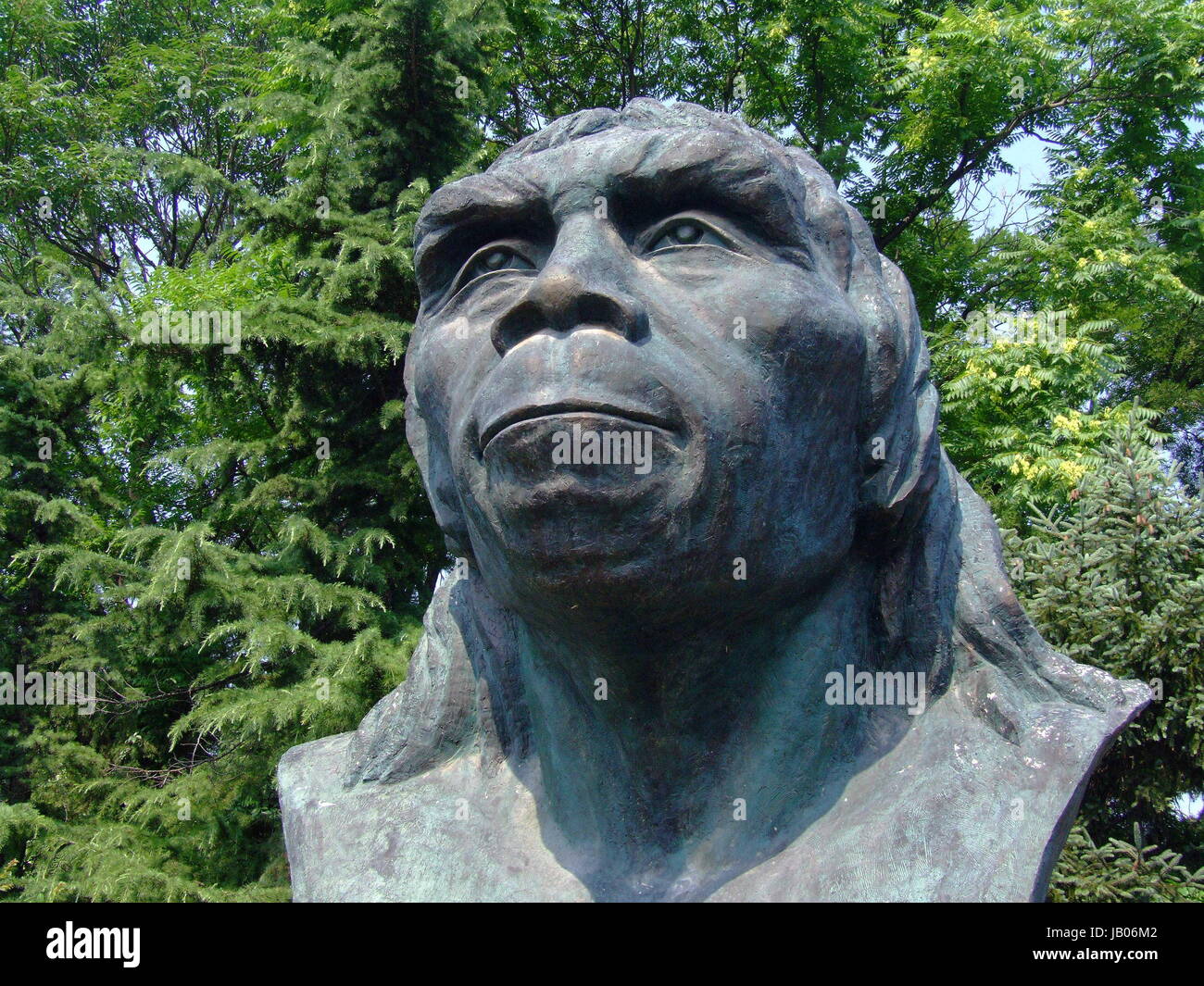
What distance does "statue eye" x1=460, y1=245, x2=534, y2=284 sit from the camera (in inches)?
95.3

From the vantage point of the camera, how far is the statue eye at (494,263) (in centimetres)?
242

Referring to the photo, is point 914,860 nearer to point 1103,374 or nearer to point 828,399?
point 828,399

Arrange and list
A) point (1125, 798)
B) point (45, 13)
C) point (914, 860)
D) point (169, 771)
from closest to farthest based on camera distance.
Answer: point (914, 860) < point (1125, 798) < point (169, 771) < point (45, 13)

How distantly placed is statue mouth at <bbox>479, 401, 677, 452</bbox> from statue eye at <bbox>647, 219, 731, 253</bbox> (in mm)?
475

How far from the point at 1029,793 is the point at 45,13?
13424 millimetres

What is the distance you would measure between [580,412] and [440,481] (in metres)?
0.74

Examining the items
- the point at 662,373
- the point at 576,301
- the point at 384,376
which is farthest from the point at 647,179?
the point at 384,376

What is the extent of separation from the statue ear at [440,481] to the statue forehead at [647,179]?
0.54 m

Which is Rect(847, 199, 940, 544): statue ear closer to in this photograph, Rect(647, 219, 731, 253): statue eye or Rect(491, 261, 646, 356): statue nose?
Rect(647, 219, 731, 253): statue eye

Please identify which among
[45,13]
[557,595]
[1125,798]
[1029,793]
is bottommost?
[1125,798]

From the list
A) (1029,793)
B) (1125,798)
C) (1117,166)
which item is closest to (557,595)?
(1029,793)

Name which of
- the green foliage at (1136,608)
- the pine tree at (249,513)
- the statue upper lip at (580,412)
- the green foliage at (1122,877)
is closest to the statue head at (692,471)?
the statue upper lip at (580,412)

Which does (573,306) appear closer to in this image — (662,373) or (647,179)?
(662,373)

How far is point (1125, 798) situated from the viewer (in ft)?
16.1
